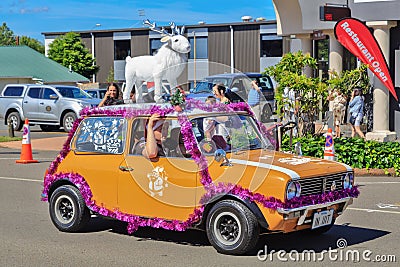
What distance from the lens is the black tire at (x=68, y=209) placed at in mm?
9250

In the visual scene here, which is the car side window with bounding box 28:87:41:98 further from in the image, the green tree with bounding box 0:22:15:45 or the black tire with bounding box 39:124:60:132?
the green tree with bounding box 0:22:15:45

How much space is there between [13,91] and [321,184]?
22.3m

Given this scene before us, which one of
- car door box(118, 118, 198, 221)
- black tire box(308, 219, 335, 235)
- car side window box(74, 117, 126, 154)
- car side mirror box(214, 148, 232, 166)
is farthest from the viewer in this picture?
car side window box(74, 117, 126, 154)

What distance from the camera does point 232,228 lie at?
26.1ft

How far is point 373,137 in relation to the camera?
65.4 feet

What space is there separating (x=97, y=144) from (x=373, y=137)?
12.4 meters

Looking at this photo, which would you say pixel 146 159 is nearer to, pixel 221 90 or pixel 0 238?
pixel 0 238

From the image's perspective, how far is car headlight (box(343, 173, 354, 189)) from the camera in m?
8.46

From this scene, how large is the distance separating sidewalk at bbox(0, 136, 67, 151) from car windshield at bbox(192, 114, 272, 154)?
12623 millimetres

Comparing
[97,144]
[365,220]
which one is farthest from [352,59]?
[97,144]

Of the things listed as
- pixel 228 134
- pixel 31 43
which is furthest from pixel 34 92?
pixel 31 43

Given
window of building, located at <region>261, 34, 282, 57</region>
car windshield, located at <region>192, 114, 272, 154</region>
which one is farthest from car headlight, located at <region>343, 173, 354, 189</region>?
window of building, located at <region>261, 34, 282, 57</region>

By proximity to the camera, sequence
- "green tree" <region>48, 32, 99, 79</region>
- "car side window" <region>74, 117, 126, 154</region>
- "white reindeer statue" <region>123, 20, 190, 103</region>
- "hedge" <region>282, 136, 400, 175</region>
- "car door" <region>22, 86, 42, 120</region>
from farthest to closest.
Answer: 1. "green tree" <region>48, 32, 99, 79</region>
2. "car door" <region>22, 86, 42, 120</region>
3. "white reindeer statue" <region>123, 20, 190, 103</region>
4. "hedge" <region>282, 136, 400, 175</region>
5. "car side window" <region>74, 117, 126, 154</region>

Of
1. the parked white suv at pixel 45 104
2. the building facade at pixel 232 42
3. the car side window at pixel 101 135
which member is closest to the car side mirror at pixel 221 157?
the car side window at pixel 101 135
